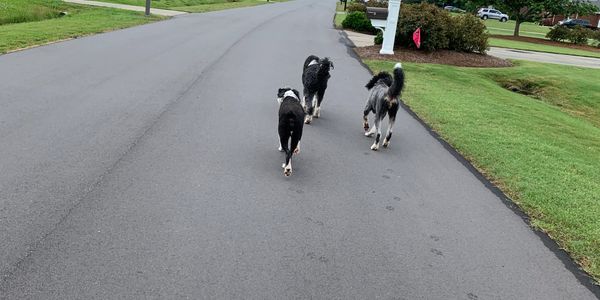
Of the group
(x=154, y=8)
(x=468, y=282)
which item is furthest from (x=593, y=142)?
(x=154, y=8)

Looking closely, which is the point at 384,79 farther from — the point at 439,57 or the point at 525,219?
the point at 439,57

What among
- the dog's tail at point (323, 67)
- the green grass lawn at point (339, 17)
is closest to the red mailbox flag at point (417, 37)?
the dog's tail at point (323, 67)

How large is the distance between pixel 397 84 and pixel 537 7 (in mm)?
38716

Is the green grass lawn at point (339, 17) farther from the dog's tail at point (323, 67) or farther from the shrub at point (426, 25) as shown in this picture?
the dog's tail at point (323, 67)

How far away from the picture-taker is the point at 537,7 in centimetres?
4078

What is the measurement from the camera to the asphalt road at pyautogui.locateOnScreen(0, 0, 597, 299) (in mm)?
4312

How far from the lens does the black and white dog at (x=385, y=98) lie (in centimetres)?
782

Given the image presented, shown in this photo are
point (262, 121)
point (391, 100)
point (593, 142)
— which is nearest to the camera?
point (391, 100)

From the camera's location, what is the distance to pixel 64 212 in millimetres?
5199

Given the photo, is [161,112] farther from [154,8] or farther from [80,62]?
[154,8]

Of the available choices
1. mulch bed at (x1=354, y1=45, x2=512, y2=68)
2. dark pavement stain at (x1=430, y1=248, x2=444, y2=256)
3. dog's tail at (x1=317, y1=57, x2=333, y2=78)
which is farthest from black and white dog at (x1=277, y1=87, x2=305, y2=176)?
mulch bed at (x1=354, y1=45, x2=512, y2=68)

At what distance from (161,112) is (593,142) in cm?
890

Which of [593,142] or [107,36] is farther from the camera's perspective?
[107,36]

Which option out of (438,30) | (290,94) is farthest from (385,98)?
(438,30)
